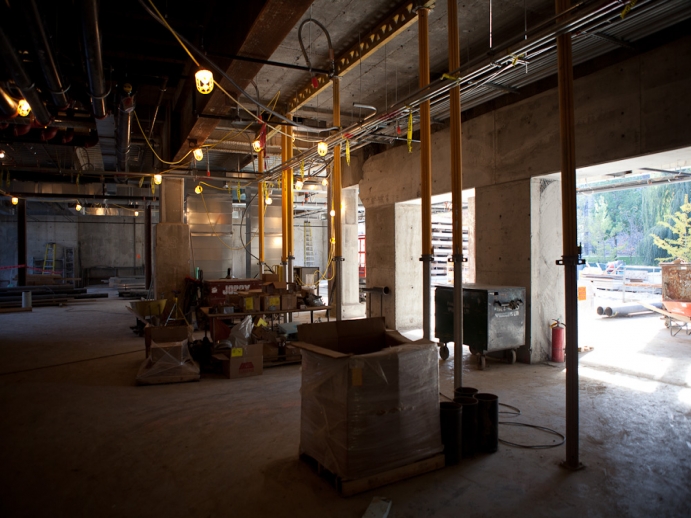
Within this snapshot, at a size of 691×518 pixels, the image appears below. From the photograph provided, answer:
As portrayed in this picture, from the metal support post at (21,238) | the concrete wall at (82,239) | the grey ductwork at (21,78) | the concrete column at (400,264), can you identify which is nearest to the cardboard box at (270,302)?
Result: the concrete column at (400,264)

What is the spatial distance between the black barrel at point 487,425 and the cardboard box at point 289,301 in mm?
3924

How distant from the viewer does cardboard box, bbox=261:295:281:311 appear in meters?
6.45

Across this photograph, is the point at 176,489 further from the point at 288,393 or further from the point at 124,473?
the point at 288,393

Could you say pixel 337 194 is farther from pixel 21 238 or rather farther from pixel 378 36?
pixel 21 238

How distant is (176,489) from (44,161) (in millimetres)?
12717

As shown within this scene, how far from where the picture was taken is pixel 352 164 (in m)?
9.63

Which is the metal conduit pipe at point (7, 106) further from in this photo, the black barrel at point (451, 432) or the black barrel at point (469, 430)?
the black barrel at point (469, 430)

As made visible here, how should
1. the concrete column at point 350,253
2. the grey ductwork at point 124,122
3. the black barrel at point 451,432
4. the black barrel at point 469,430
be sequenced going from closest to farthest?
the black barrel at point 451,432 < the black barrel at point 469,430 < the grey ductwork at point 124,122 < the concrete column at point 350,253

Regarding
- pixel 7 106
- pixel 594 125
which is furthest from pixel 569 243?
pixel 7 106

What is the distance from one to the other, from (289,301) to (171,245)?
161 inches

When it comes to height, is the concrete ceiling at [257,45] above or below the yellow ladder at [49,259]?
above

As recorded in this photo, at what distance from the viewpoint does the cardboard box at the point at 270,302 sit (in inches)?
254

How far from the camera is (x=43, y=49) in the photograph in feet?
12.3

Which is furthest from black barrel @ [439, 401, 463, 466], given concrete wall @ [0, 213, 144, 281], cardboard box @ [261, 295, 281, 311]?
concrete wall @ [0, 213, 144, 281]
